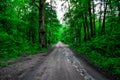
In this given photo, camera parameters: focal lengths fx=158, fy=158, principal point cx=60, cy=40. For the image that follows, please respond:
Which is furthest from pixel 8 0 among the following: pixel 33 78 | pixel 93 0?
pixel 93 0

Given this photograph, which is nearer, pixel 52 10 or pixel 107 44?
pixel 107 44

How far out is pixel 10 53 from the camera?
14.9 metres

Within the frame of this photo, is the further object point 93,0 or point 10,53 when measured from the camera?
point 93,0

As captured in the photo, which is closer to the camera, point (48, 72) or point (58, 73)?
point (58, 73)

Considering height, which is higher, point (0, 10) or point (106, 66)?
point (0, 10)

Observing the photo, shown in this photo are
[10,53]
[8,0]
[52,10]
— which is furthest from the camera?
[52,10]

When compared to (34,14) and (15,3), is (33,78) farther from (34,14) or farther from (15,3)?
(34,14)

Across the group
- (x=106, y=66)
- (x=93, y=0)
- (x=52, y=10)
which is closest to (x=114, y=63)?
(x=106, y=66)

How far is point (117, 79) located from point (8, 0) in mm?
9899

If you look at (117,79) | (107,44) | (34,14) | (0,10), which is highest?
(34,14)

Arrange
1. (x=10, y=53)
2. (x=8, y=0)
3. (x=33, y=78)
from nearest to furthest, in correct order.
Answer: (x=33, y=78) → (x=8, y=0) → (x=10, y=53)

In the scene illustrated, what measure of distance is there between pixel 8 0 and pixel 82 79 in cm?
900

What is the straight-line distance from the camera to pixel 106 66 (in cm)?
1074

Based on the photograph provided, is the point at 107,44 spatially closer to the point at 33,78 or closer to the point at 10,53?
the point at 10,53
